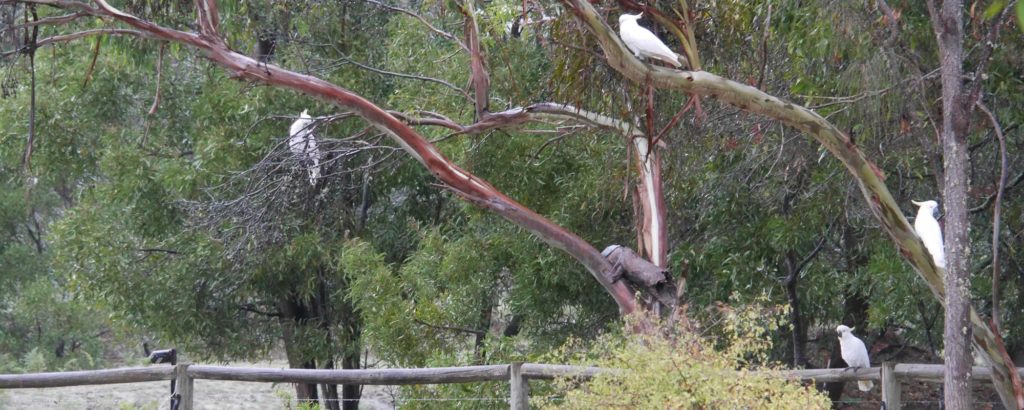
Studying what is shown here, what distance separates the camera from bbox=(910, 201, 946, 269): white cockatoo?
14.9 feet

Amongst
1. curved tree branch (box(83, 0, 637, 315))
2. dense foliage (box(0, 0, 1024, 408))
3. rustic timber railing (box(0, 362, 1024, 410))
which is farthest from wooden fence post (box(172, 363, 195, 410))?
curved tree branch (box(83, 0, 637, 315))

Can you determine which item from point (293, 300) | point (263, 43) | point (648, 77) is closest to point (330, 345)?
point (293, 300)

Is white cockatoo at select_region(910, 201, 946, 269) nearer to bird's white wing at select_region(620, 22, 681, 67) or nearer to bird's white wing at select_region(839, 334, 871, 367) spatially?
bird's white wing at select_region(839, 334, 871, 367)

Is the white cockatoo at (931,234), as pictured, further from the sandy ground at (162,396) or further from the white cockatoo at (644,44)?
the sandy ground at (162,396)

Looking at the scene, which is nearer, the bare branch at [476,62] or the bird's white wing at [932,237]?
the bird's white wing at [932,237]

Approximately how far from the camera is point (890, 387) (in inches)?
195

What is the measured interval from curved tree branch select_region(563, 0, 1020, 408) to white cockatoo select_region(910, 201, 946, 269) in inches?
1.7

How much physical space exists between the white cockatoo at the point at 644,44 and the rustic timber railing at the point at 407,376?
4.38 ft

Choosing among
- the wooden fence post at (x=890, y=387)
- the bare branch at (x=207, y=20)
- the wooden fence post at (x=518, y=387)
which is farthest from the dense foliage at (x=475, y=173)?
the wooden fence post at (x=518, y=387)

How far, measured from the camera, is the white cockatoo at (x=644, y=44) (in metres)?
4.73

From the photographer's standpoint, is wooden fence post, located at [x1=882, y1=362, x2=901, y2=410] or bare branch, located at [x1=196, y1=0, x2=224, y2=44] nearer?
wooden fence post, located at [x1=882, y1=362, x2=901, y2=410]

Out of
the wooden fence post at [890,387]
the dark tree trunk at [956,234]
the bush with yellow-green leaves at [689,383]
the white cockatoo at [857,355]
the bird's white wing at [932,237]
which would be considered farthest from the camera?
the white cockatoo at [857,355]

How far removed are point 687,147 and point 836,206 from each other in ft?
3.15

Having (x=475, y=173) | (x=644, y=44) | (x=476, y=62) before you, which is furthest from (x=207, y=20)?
(x=475, y=173)
